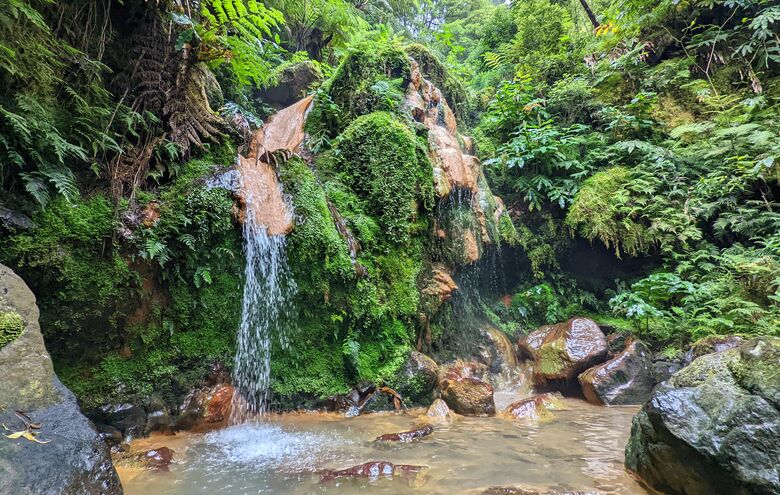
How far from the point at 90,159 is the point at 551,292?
8349 millimetres

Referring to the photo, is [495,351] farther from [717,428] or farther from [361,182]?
[717,428]

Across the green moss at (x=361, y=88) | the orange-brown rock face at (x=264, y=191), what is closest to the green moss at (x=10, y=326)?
the orange-brown rock face at (x=264, y=191)

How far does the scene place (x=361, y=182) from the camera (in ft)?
20.0

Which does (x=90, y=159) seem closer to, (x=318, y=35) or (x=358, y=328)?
(x=358, y=328)

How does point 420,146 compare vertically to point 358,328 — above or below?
above

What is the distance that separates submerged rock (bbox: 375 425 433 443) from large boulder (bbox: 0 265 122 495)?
2.25 metres

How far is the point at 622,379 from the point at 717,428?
3606 millimetres

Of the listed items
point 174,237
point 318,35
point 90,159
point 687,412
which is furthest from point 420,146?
point 318,35

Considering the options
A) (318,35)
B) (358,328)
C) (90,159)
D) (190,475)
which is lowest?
(190,475)

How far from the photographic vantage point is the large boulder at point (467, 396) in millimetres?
4863

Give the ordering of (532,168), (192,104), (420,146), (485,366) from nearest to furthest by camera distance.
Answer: (192,104) < (420,146) < (485,366) < (532,168)

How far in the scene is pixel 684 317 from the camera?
21.4 ft

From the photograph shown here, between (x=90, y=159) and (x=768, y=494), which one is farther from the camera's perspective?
(x=90, y=159)

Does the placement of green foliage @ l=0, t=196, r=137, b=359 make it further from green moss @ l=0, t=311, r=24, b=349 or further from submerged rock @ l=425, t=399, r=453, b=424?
submerged rock @ l=425, t=399, r=453, b=424
